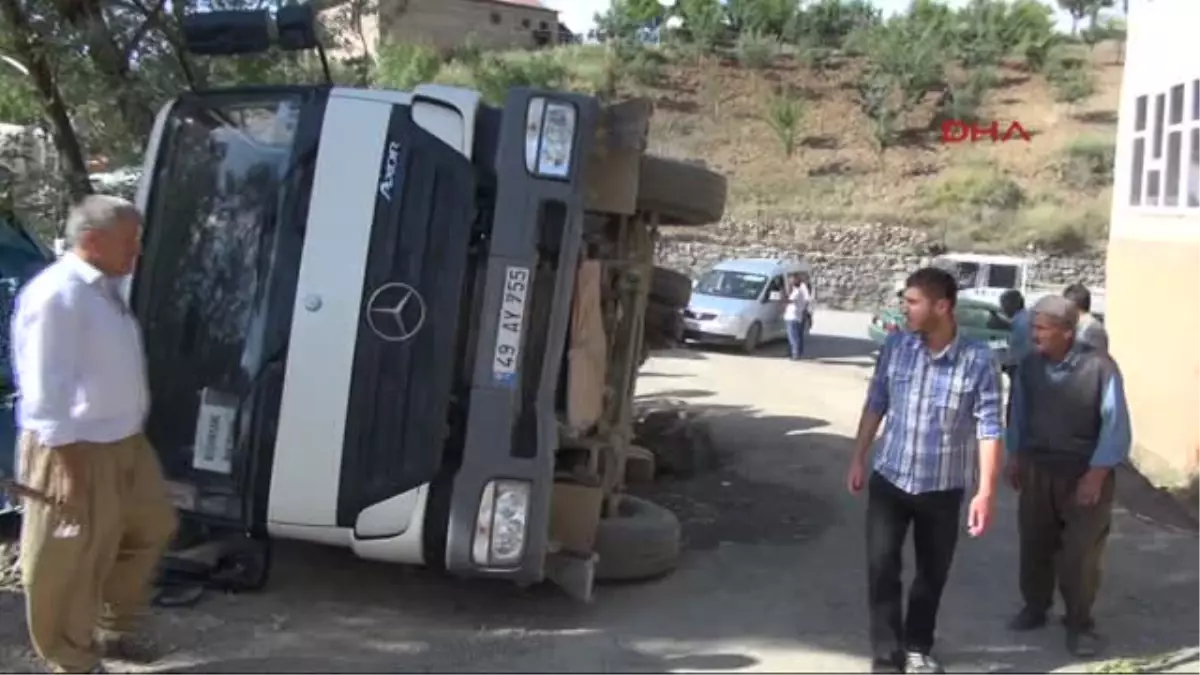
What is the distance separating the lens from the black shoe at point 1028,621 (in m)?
6.41

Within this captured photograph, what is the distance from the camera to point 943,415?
524 cm

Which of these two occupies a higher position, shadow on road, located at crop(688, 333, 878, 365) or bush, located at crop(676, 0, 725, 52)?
bush, located at crop(676, 0, 725, 52)

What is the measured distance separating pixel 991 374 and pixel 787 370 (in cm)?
1745

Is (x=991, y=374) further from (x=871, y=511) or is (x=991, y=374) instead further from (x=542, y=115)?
(x=542, y=115)

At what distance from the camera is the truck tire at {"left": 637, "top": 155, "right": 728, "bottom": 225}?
6711mm

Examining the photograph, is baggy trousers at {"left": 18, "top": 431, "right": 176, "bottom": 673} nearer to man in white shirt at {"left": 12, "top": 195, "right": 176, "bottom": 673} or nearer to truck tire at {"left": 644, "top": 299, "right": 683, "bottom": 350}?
man in white shirt at {"left": 12, "top": 195, "right": 176, "bottom": 673}

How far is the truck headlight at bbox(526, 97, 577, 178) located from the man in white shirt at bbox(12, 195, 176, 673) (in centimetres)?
161

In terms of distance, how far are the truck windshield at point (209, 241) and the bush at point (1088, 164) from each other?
46.2 meters

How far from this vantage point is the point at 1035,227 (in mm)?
44281

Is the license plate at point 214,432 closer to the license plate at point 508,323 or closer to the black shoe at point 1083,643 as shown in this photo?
the license plate at point 508,323

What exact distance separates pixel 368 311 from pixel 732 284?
24448 mm

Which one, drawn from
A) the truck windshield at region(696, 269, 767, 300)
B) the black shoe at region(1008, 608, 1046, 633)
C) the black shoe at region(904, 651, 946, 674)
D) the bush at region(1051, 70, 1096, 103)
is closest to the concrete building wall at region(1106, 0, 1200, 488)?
the black shoe at region(1008, 608, 1046, 633)

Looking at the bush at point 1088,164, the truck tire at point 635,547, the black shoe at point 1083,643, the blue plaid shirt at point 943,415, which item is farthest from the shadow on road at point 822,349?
the blue plaid shirt at point 943,415

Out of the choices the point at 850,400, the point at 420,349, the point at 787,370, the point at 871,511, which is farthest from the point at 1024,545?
the point at 787,370
